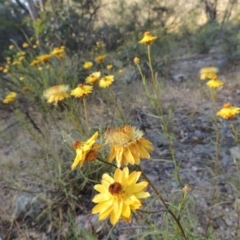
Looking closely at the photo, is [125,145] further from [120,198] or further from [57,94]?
[57,94]

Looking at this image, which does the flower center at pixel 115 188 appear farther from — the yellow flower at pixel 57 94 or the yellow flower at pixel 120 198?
the yellow flower at pixel 57 94

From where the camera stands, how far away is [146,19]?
5.88 m

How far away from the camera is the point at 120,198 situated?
0.52m

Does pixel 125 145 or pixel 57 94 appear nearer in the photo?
pixel 125 145

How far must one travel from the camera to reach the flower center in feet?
1.71

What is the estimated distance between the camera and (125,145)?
21.6 inches

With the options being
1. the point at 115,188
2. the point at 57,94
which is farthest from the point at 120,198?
the point at 57,94

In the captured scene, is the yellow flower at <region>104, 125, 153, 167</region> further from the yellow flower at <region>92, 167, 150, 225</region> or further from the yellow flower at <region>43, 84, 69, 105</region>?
the yellow flower at <region>43, 84, 69, 105</region>

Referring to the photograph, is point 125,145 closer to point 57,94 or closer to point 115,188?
point 115,188

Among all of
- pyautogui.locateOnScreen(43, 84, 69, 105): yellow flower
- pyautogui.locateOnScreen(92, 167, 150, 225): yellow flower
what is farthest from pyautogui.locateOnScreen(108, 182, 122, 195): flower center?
pyautogui.locateOnScreen(43, 84, 69, 105): yellow flower

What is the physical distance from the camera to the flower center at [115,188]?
0.52 m

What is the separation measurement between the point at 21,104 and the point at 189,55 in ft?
10.0

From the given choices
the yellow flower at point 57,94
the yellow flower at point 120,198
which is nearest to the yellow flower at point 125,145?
the yellow flower at point 120,198

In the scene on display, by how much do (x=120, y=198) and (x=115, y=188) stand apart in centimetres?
2
